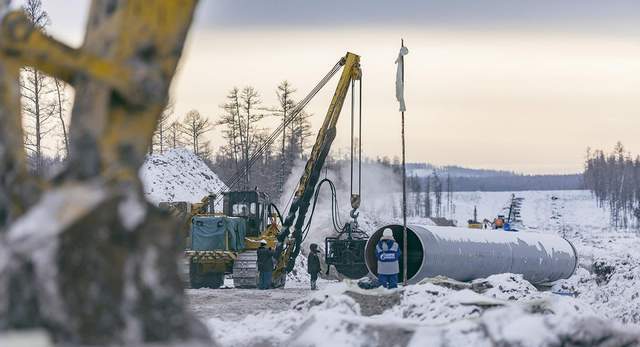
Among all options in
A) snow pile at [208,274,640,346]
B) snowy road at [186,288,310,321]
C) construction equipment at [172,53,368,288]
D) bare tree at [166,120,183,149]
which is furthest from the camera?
bare tree at [166,120,183,149]

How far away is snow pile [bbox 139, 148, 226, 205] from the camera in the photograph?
6812 cm

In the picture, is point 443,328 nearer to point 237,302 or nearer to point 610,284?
point 237,302

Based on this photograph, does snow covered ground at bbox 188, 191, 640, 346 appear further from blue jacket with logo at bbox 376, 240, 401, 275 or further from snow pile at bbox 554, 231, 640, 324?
blue jacket with logo at bbox 376, 240, 401, 275

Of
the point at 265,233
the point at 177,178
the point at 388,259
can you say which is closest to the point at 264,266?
the point at 265,233

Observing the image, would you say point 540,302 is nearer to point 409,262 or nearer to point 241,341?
point 241,341

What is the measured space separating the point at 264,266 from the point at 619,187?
13363 centimetres

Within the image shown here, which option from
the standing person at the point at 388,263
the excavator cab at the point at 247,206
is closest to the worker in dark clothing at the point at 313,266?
the excavator cab at the point at 247,206

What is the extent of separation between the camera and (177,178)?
71.8 m

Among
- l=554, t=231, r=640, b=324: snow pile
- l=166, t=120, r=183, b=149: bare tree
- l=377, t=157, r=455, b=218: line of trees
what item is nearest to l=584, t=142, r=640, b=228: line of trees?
l=377, t=157, r=455, b=218: line of trees

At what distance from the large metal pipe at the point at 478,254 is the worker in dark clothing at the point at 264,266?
357 centimetres

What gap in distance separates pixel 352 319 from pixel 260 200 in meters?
23.0

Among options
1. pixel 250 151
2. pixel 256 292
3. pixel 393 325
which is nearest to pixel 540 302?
pixel 393 325

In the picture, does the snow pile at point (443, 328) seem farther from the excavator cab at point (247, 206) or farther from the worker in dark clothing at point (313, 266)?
the excavator cab at point (247, 206)

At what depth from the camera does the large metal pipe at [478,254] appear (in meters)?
27.7
